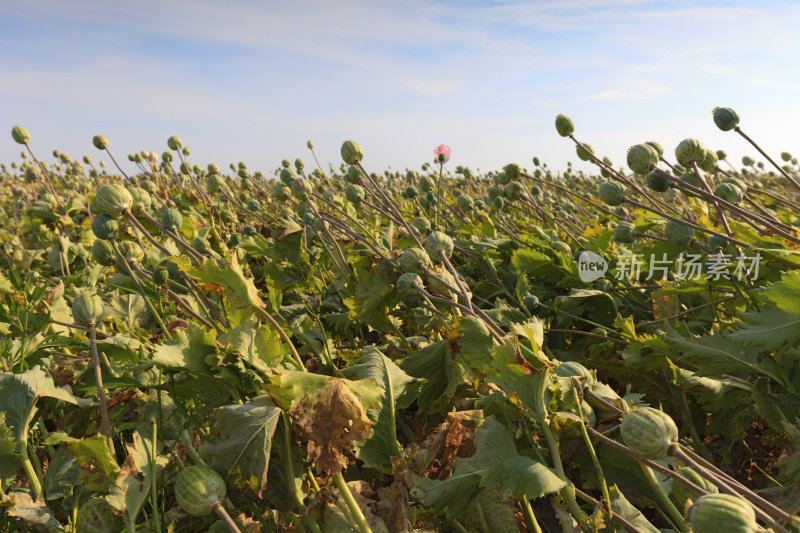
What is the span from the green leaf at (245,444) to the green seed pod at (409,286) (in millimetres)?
637

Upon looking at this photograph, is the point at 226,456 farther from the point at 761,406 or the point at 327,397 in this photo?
the point at 761,406

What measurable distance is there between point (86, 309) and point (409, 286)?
33.6 inches

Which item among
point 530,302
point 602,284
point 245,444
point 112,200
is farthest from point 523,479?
point 602,284

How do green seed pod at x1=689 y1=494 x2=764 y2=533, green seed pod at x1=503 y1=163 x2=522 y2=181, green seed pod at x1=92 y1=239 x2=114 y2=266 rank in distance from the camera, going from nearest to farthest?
green seed pod at x1=689 y1=494 x2=764 y2=533
green seed pod at x1=92 y1=239 x2=114 y2=266
green seed pod at x1=503 y1=163 x2=522 y2=181

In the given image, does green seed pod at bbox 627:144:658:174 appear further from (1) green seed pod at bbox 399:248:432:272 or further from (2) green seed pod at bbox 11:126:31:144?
(2) green seed pod at bbox 11:126:31:144

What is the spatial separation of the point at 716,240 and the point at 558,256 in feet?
2.15

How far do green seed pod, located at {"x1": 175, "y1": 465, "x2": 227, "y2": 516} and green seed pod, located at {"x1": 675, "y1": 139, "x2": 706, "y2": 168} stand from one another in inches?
75.3

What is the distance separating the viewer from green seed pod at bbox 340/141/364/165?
2.62 metres

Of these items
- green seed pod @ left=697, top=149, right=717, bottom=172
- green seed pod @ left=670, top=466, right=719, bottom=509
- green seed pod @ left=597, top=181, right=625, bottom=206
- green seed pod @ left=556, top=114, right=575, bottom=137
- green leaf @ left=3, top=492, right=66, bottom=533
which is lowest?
green leaf @ left=3, top=492, right=66, bottom=533

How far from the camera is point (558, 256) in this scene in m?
2.57

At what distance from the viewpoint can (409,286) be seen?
1.64m

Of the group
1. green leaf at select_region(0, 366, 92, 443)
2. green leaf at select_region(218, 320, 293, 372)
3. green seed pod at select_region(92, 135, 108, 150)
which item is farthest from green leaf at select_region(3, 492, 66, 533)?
green seed pod at select_region(92, 135, 108, 150)

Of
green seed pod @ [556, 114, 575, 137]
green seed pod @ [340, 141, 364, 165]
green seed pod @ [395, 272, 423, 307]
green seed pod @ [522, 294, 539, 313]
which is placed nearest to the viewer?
green seed pod @ [395, 272, 423, 307]

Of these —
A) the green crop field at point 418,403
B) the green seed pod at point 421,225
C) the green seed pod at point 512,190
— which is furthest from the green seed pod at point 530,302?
the green seed pod at point 512,190
